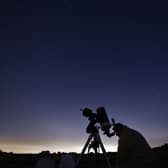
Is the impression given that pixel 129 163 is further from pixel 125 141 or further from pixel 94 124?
pixel 94 124

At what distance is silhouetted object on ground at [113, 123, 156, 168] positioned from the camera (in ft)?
23.9

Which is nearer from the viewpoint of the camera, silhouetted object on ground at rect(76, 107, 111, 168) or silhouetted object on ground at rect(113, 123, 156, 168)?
silhouetted object on ground at rect(113, 123, 156, 168)

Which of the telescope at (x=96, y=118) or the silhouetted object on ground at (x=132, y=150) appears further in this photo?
the telescope at (x=96, y=118)

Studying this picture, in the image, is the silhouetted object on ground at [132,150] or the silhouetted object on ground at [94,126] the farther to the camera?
the silhouetted object on ground at [94,126]

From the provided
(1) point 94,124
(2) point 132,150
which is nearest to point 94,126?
(1) point 94,124

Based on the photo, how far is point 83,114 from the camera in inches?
353

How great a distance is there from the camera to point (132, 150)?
7.54 m

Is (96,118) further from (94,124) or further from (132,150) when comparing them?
(132,150)

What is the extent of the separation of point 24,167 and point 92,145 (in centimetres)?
689

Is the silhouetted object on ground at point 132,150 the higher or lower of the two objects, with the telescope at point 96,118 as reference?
lower

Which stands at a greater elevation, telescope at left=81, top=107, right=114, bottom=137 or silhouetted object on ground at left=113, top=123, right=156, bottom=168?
telescope at left=81, top=107, right=114, bottom=137

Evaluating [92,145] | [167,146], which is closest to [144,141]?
[92,145]

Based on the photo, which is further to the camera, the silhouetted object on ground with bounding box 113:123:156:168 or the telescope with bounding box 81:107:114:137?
the telescope with bounding box 81:107:114:137

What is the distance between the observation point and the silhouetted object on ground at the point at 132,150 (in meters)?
7.27
